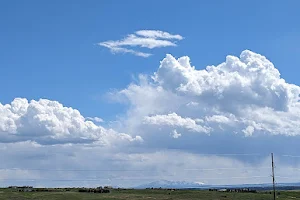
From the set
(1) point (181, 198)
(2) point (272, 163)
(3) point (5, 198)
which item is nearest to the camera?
(2) point (272, 163)

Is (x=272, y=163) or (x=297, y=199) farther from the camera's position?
(x=297, y=199)

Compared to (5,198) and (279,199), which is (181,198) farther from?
(5,198)

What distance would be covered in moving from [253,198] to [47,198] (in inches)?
2703

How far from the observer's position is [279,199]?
580ft

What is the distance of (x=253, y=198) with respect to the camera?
6895 inches

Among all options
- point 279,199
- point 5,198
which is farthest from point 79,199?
point 279,199

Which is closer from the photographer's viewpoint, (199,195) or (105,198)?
(105,198)

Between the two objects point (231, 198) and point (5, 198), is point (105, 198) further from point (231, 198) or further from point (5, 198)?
point (231, 198)

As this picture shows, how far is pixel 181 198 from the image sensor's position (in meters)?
172

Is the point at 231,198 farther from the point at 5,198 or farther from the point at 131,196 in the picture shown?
the point at 5,198

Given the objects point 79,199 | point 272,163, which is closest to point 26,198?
point 79,199

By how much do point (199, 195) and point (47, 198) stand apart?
53.8 metres

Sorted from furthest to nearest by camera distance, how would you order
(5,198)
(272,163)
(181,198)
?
1. (181,198)
2. (5,198)
3. (272,163)

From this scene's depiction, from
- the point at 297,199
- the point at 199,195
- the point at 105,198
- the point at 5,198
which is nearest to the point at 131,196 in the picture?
the point at 105,198
